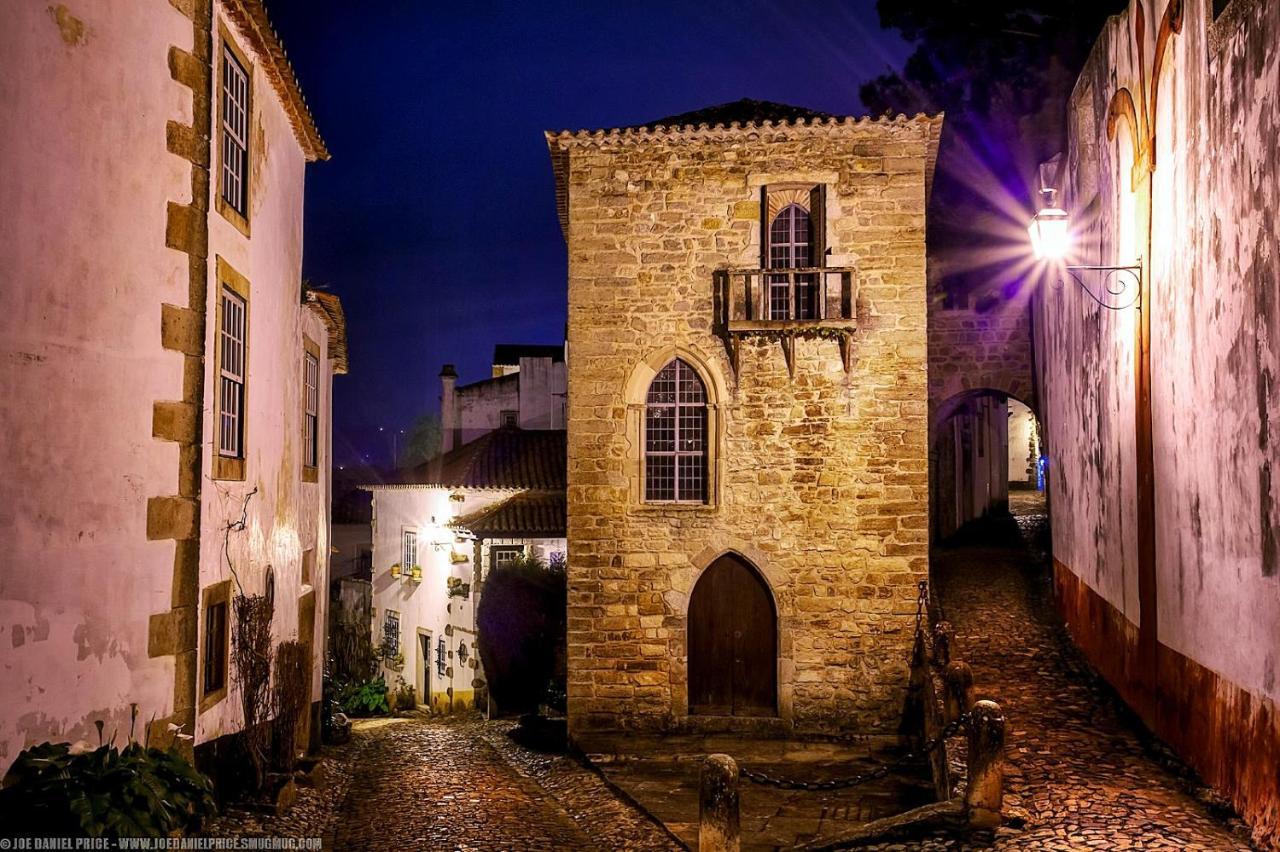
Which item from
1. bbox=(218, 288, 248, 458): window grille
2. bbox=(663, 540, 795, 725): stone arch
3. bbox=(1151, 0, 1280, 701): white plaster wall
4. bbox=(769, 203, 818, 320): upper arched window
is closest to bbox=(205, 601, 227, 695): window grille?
bbox=(218, 288, 248, 458): window grille

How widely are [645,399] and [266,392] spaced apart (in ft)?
17.8

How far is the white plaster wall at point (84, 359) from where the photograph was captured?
6613 millimetres

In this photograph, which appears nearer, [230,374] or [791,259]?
[230,374]

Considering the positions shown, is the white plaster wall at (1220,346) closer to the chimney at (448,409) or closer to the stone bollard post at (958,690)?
the stone bollard post at (958,690)

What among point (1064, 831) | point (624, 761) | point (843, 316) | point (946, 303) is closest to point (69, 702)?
point (1064, 831)

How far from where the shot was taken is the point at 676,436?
15180mm

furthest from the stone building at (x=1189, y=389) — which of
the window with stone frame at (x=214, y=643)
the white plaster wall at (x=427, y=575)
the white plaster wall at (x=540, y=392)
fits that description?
the white plaster wall at (x=540, y=392)

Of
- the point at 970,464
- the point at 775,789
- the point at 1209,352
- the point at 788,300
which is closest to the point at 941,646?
the point at 775,789

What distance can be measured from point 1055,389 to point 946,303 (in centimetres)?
513

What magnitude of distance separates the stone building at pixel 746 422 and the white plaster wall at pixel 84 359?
7.69 m

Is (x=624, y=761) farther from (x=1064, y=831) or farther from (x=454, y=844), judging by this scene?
(x=1064, y=831)

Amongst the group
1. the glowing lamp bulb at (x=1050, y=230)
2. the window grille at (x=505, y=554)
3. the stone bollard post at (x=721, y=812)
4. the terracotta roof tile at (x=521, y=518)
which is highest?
the glowing lamp bulb at (x=1050, y=230)

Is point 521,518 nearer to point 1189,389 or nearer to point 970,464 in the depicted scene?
point 970,464

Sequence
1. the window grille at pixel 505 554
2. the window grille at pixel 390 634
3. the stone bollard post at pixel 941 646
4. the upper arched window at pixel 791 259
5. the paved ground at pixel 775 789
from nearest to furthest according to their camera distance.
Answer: the paved ground at pixel 775 789
the stone bollard post at pixel 941 646
the upper arched window at pixel 791 259
the window grille at pixel 505 554
the window grille at pixel 390 634
